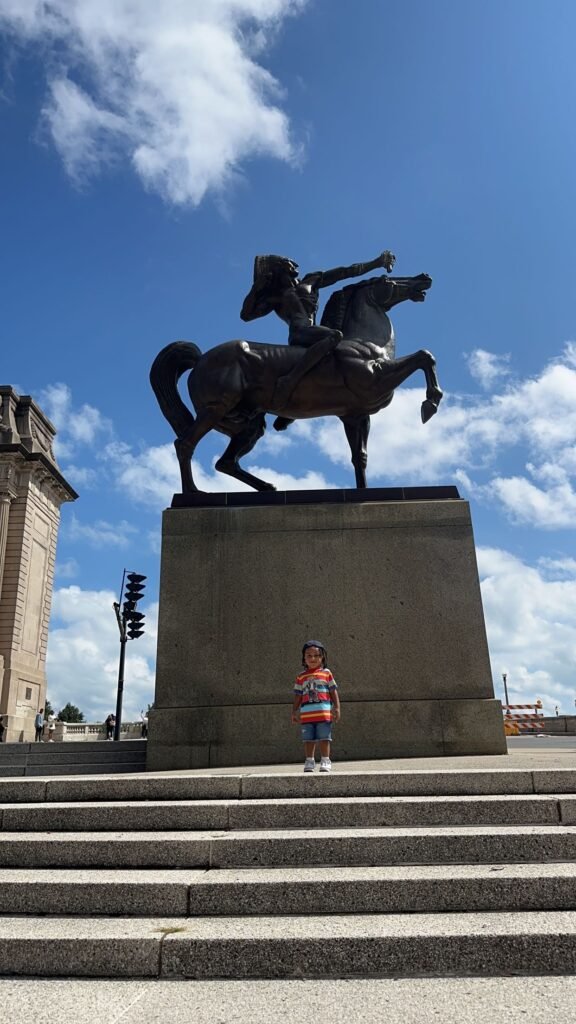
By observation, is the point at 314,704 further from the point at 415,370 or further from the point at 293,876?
the point at 415,370

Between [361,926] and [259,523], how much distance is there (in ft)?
19.7

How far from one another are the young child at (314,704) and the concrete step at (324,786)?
1.11 meters

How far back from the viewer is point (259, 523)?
8.95m

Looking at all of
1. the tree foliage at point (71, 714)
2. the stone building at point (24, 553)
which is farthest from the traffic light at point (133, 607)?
the tree foliage at point (71, 714)

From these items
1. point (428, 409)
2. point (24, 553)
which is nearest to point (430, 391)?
point (428, 409)

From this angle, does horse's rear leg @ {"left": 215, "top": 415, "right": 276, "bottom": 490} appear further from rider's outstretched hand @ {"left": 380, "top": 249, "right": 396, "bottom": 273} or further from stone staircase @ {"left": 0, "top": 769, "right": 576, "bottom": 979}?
→ stone staircase @ {"left": 0, "top": 769, "right": 576, "bottom": 979}

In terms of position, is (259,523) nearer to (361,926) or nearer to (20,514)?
(361,926)

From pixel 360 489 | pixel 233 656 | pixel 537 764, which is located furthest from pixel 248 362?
pixel 537 764

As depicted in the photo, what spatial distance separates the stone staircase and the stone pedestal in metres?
2.90

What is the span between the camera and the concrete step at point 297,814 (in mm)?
4348

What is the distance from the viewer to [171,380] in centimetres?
1060

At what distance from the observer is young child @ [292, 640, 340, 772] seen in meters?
6.22

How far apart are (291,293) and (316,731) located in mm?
6652

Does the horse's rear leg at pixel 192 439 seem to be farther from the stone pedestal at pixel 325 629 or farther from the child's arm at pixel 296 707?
the child's arm at pixel 296 707
